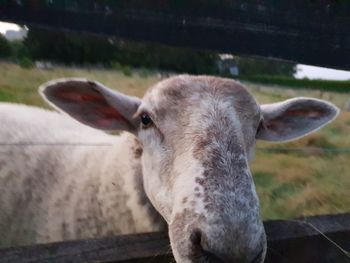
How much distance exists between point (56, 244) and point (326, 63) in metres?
1.69

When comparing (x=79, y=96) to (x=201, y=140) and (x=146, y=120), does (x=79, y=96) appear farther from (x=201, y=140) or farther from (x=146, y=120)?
(x=201, y=140)

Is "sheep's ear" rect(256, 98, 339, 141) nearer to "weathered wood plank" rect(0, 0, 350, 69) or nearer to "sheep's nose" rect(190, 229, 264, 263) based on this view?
"weathered wood plank" rect(0, 0, 350, 69)

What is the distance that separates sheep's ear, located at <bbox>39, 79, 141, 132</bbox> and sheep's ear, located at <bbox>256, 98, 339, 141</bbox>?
77 cm

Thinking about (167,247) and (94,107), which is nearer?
(167,247)

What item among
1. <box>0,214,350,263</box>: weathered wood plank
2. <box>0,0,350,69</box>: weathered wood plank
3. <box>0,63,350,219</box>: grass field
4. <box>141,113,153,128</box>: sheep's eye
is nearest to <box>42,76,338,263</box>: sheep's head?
<box>141,113,153,128</box>: sheep's eye

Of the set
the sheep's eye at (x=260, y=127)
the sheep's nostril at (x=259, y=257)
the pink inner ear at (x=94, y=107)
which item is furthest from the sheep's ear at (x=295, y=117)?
the sheep's nostril at (x=259, y=257)

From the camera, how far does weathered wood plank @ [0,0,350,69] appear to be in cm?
213

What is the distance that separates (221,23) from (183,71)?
1.83m

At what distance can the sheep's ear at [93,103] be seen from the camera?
259 cm

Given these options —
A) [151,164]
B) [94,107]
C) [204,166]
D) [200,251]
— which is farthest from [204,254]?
[94,107]

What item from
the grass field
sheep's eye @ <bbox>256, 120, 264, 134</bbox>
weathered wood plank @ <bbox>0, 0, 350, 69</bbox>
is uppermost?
weathered wood plank @ <bbox>0, 0, 350, 69</bbox>

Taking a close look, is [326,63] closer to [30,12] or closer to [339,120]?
[30,12]

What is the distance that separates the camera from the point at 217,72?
4.15 metres

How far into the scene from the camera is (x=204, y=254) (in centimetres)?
173
